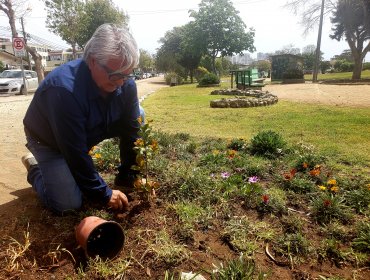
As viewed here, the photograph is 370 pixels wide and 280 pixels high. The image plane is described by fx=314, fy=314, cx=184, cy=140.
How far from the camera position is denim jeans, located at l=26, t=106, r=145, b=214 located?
8.77 ft

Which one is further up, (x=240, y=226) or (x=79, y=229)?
(x=79, y=229)

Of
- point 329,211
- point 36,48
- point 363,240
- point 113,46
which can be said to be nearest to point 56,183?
point 113,46

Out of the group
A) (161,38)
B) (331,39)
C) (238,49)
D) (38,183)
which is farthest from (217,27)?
(38,183)

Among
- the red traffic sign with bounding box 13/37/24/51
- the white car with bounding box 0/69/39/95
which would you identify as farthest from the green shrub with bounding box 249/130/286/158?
the white car with bounding box 0/69/39/95

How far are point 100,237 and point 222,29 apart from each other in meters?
29.7

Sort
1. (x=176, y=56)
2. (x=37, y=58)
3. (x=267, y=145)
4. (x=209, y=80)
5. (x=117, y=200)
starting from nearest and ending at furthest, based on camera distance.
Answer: (x=117, y=200) < (x=267, y=145) < (x=37, y=58) < (x=209, y=80) < (x=176, y=56)

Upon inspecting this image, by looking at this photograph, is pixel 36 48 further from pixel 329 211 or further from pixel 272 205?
pixel 329 211

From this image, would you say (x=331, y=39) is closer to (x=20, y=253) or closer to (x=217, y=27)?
(x=217, y=27)

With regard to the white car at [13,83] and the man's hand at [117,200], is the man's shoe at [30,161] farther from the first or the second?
the white car at [13,83]

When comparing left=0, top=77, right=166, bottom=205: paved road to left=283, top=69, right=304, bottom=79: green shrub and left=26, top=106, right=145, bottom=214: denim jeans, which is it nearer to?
left=26, top=106, right=145, bottom=214: denim jeans

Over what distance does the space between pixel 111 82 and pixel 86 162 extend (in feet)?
2.03

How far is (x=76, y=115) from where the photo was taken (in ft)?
7.41

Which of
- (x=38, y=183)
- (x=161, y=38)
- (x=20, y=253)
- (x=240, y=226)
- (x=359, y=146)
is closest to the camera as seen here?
(x=20, y=253)

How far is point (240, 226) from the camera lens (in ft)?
8.48
